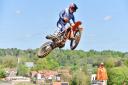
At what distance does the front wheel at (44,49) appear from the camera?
11.2 meters

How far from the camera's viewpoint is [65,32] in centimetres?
1089

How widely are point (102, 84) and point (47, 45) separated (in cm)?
1527

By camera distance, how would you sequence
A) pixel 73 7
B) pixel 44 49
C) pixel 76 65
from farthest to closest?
pixel 76 65
pixel 44 49
pixel 73 7

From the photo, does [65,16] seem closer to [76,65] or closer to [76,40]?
[76,40]

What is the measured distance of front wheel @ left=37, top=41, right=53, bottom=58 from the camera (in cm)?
1123

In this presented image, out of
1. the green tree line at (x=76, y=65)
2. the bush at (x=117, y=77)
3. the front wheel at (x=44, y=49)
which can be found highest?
the green tree line at (x=76, y=65)

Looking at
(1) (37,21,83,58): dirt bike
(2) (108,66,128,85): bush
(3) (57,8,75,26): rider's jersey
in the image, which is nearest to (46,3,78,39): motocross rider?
(3) (57,8,75,26): rider's jersey

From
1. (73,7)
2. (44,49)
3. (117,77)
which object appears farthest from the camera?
(117,77)

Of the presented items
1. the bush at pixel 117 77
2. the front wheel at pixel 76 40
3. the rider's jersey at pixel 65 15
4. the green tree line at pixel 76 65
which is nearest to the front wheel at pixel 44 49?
the front wheel at pixel 76 40

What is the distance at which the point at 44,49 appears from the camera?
37.3 ft

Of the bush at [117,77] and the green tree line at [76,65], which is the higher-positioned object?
the green tree line at [76,65]

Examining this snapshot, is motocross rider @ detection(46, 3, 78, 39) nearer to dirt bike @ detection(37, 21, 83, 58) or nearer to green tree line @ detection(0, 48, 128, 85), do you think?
dirt bike @ detection(37, 21, 83, 58)

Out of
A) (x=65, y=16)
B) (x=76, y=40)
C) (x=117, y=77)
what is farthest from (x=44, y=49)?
(x=117, y=77)

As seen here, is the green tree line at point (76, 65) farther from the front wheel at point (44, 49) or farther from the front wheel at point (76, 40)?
the front wheel at point (76, 40)
